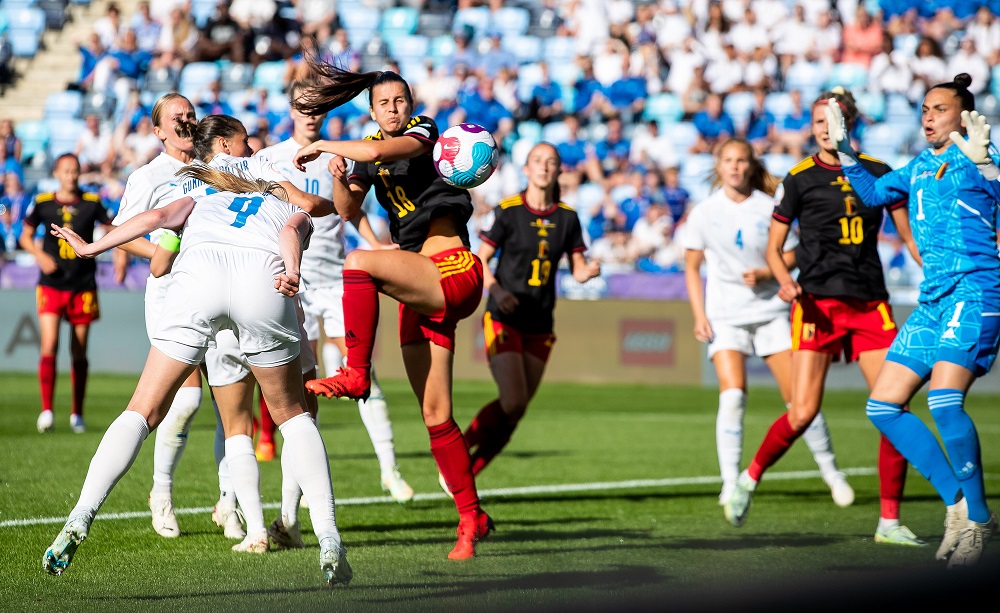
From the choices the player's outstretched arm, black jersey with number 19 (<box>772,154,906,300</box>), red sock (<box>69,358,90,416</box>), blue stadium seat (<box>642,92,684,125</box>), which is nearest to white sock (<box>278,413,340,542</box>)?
the player's outstretched arm

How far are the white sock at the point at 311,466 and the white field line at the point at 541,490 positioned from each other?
7.77ft

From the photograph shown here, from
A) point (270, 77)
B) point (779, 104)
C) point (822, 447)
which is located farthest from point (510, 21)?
point (822, 447)

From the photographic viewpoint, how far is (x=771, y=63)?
21891 mm

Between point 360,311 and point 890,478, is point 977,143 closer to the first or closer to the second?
point 890,478

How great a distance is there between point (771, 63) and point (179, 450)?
16.9 m

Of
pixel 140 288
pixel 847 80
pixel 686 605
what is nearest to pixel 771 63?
pixel 847 80

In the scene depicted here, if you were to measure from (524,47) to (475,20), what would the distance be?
1192 mm

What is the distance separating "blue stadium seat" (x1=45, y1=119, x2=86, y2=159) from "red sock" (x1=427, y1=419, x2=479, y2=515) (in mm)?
18865

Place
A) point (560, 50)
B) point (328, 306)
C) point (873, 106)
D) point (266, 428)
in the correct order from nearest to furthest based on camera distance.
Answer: point (328, 306), point (266, 428), point (873, 106), point (560, 50)

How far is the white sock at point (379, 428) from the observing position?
872cm

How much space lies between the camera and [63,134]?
78.1 feet

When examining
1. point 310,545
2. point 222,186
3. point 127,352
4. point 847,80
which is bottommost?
point 127,352

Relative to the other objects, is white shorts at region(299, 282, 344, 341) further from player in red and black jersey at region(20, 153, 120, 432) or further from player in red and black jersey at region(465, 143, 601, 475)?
player in red and black jersey at region(20, 153, 120, 432)

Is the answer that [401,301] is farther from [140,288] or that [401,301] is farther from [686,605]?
[140,288]
